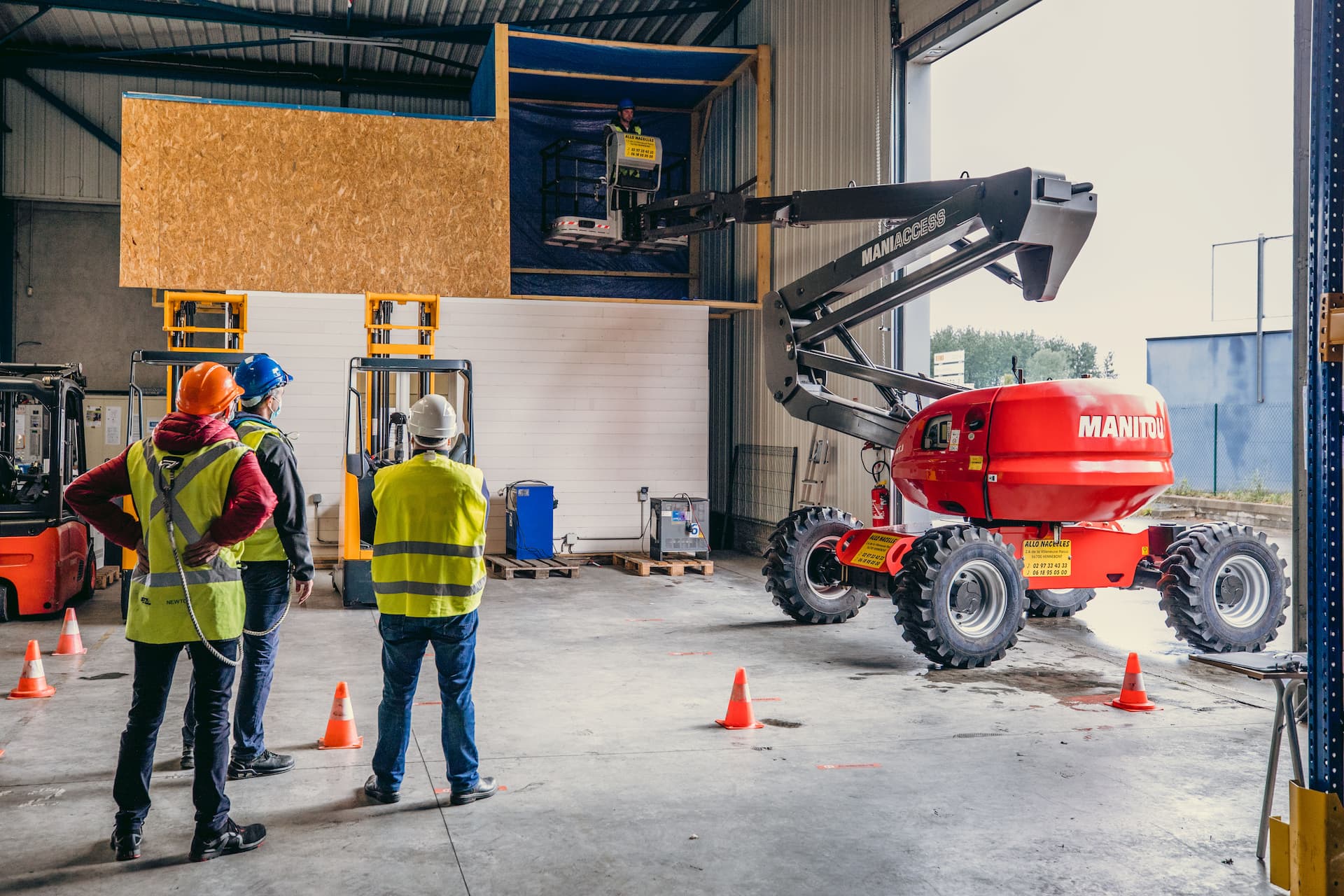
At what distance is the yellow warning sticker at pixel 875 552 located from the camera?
8.73m

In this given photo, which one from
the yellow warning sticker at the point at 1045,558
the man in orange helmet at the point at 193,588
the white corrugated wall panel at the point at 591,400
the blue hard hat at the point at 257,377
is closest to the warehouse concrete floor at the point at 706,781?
the man in orange helmet at the point at 193,588

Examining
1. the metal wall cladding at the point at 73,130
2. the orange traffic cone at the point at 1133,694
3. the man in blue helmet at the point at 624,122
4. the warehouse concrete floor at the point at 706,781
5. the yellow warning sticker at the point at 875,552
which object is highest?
the metal wall cladding at the point at 73,130

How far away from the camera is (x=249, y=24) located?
57.3 ft

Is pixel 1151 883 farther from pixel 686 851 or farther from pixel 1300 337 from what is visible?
pixel 1300 337

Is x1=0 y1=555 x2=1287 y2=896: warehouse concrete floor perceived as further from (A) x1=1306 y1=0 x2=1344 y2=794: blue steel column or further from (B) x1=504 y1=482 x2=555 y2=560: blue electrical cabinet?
(B) x1=504 y1=482 x2=555 y2=560: blue electrical cabinet

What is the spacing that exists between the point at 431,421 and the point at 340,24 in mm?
15338

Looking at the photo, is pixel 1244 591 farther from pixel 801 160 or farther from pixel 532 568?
pixel 801 160

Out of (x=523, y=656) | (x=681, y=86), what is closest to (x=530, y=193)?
(x=681, y=86)

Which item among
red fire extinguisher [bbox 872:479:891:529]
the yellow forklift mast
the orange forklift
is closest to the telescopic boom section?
red fire extinguisher [bbox 872:479:891:529]

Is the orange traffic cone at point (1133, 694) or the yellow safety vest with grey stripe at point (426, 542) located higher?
the yellow safety vest with grey stripe at point (426, 542)

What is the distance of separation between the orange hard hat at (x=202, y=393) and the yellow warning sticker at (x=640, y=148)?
12093 millimetres

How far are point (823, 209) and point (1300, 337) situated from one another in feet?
14.8

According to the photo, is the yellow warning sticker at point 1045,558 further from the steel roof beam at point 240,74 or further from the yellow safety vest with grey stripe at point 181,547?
the steel roof beam at point 240,74

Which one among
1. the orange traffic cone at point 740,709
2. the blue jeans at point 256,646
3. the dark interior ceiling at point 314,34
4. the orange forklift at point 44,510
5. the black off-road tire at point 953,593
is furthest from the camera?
the dark interior ceiling at point 314,34
